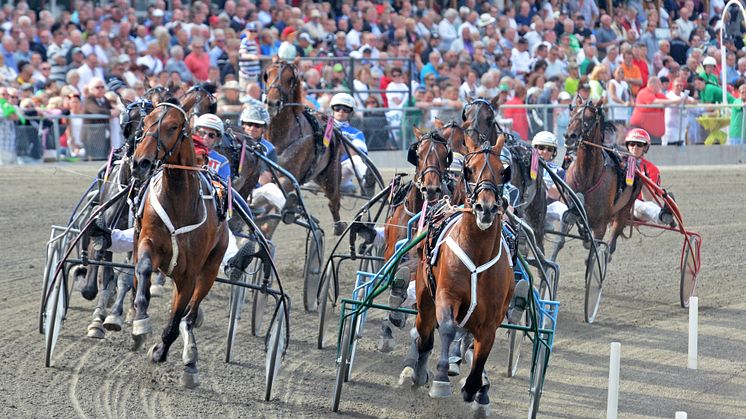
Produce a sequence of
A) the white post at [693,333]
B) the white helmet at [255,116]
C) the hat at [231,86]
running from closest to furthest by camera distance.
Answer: the white post at [693,333] → the white helmet at [255,116] → the hat at [231,86]

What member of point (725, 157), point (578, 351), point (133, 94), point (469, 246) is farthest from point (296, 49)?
point (469, 246)

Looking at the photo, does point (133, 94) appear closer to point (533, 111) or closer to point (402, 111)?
point (402, 111)

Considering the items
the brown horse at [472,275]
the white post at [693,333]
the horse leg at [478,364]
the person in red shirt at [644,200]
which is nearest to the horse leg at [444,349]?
the brown horse at [472,275]

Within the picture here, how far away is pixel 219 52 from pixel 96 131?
2864 millimetres

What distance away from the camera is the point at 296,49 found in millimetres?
18656

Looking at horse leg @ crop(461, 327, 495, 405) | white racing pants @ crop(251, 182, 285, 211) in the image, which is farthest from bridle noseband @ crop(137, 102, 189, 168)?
white racing pants @ crop(251, 182, 285, 211)

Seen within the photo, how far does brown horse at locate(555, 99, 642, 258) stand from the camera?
473 inches

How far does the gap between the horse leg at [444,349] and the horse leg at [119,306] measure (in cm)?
224

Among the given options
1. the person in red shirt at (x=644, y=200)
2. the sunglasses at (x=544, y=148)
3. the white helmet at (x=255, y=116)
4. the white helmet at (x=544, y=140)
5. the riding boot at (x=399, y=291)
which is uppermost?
the white helmet at (x=255, y=116)

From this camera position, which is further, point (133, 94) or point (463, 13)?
point (463, 13)

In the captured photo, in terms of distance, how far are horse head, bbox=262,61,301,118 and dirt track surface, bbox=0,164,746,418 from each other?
65.7 inches

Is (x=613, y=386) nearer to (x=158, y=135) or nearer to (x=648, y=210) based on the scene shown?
(x=158, y=135)

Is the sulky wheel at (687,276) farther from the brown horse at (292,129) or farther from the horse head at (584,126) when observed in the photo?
the brown horse at (292,129)

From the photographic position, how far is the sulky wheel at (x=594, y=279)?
1121 cm
